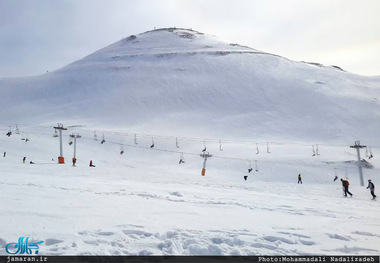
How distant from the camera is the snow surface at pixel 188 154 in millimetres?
7516

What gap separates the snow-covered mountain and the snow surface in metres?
0.51

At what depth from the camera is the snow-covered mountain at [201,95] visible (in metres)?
74.2

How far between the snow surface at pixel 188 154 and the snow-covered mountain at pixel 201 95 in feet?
1.67

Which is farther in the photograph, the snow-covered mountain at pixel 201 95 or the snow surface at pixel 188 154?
the snow-covered mountain at pixel 201 95

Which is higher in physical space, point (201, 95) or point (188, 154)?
point (201, 95)

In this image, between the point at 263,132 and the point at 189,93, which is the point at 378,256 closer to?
the point at 263,132

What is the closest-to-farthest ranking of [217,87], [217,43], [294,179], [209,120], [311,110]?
[294,179] < [209,120] < [311,110] < [217,87] < [217,43]

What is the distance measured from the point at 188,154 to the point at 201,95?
158ft

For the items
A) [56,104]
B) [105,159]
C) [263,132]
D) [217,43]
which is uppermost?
[217,43]

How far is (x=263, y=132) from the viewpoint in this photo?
68.5 meters

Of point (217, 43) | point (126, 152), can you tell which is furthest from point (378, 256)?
point (217, 43)

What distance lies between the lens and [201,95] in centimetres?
9838

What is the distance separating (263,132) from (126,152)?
30705 millimetres

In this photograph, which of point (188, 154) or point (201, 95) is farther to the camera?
point (201, 95)
